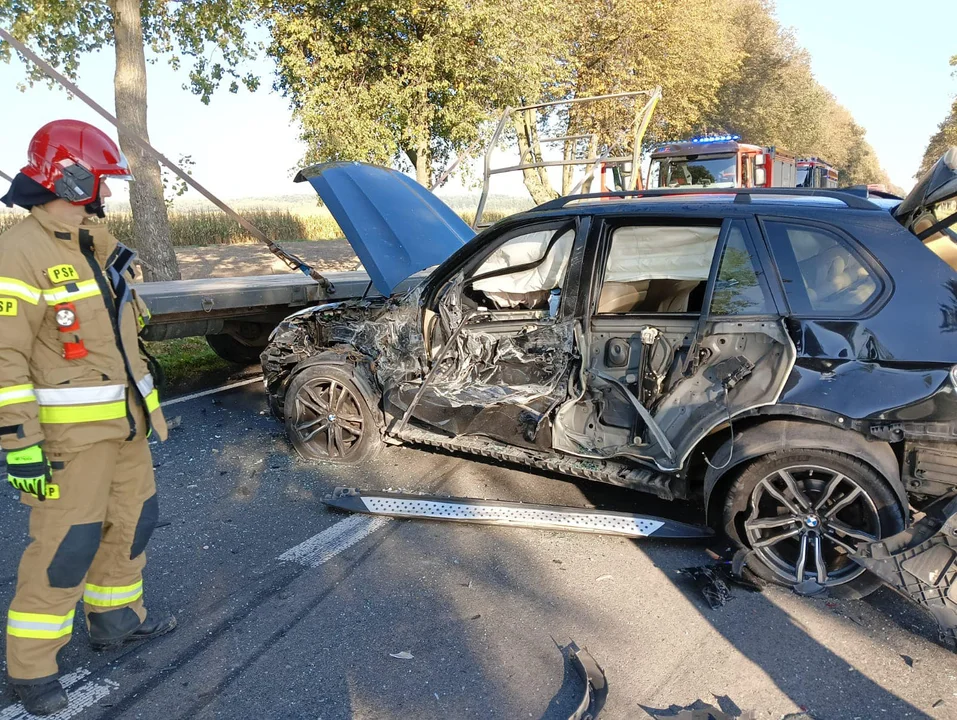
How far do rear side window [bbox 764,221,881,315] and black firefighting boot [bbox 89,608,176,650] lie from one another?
3.08 meters

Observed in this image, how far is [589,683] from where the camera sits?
269 cm

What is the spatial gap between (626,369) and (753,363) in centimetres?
69

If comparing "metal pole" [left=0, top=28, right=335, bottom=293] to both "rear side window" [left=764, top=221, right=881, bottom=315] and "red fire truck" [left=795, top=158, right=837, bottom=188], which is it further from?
"red fire truck" [left=795, top=158, right=837, bottom=188]

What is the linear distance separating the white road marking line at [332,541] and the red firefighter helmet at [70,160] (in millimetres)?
1982

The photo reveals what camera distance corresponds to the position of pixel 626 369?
12.8 ft

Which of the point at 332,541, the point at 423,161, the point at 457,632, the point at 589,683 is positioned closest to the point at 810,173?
the point at 423,161

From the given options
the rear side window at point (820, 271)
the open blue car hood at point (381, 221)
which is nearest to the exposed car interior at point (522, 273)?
the open blue car hood at point (381, 221)

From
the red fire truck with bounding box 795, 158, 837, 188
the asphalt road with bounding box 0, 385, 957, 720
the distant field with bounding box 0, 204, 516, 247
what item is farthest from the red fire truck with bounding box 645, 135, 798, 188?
the asphalt road with bounding box 0, 385, 957, 720

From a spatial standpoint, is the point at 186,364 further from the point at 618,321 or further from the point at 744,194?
the point at 744,194

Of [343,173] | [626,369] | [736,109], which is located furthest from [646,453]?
[736,109]

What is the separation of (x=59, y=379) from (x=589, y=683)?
2213 millimetres

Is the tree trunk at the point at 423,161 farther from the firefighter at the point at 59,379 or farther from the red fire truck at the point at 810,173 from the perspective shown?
the firefighter at the point at 59,379

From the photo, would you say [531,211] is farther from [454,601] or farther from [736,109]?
[736,109]

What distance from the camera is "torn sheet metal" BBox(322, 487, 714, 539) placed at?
3834 mm
